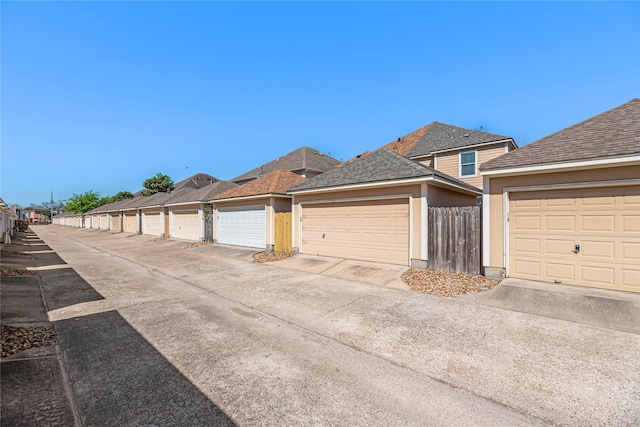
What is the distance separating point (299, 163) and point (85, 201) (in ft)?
192

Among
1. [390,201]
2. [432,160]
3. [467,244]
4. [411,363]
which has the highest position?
[432,160]

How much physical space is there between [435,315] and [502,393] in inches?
97.7

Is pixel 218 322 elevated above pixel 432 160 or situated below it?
below

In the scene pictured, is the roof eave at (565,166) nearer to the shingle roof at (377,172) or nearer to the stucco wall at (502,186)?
the stucco wall at (502,186)

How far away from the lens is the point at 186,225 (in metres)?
22.1

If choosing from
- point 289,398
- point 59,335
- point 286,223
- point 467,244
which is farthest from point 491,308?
point 286,223

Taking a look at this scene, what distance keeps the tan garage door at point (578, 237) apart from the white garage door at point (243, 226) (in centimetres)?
1134

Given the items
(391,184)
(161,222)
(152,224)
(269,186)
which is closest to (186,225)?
(161,222)

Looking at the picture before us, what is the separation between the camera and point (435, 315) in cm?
570

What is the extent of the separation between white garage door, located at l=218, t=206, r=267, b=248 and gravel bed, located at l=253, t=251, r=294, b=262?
3.94ft

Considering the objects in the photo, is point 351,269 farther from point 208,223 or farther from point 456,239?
point 208,223

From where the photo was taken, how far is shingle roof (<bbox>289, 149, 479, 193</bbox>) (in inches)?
378

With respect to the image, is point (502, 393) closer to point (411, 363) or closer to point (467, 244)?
point (411, 363)

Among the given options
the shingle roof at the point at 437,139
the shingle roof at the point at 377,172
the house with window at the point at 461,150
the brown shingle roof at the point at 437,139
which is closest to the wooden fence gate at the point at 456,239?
the shingle roof at the point at 377,172
